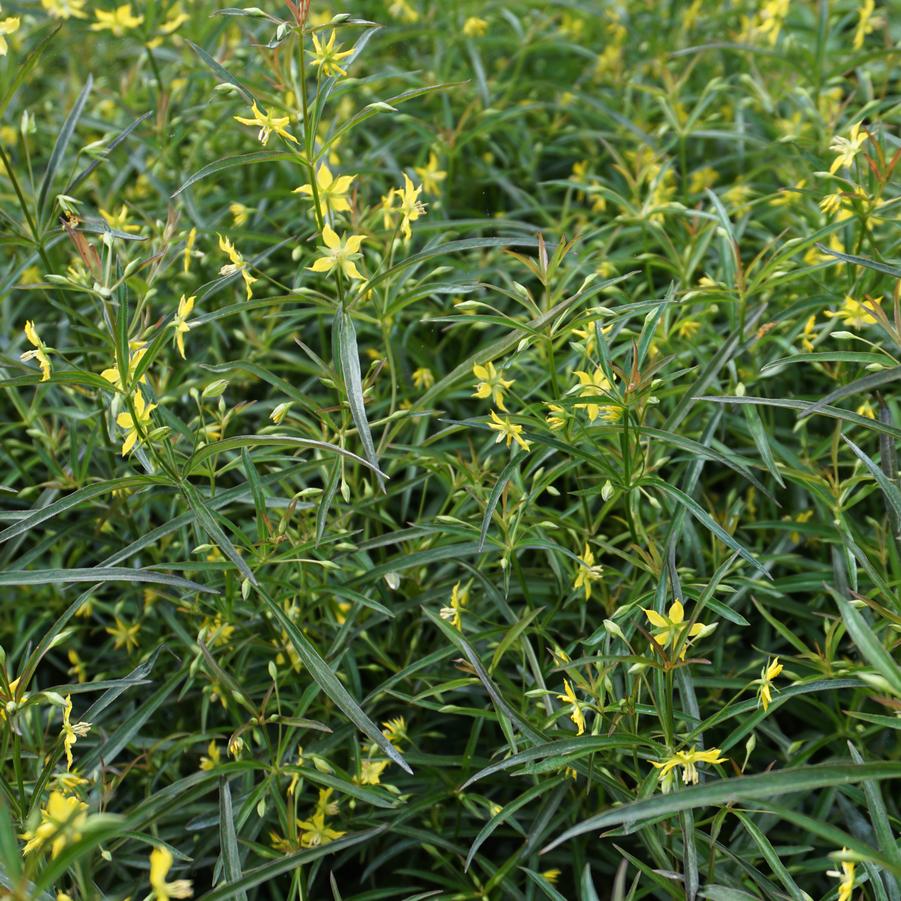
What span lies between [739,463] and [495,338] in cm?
59

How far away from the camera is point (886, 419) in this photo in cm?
147

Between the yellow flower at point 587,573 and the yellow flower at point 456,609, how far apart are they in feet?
0.53

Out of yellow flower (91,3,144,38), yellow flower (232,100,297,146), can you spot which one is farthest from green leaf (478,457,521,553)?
yellow flower (91,3,144,38)

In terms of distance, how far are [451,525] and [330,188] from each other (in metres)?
0.49

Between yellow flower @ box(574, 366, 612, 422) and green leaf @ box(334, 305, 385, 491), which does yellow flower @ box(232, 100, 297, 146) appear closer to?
green leaf @ box(334, 305, 385, 491)

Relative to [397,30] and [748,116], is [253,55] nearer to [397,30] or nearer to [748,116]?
[397,30]

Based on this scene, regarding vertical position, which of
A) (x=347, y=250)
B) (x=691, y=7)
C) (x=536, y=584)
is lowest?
(x=536, y=584)

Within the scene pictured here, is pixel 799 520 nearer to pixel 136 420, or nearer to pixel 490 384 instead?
pixel 490 384

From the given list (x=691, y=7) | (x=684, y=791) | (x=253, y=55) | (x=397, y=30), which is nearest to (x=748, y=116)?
(x=691, y=7)

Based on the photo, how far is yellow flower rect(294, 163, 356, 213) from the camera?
4.37 feet

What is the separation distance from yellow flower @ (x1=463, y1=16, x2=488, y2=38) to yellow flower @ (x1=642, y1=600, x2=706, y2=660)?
157 centimetres

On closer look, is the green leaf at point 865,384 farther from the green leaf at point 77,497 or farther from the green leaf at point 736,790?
the green leaf at point 77,497

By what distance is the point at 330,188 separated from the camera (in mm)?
1354

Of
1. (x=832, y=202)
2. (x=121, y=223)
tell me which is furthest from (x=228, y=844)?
(x=832, y=202)
